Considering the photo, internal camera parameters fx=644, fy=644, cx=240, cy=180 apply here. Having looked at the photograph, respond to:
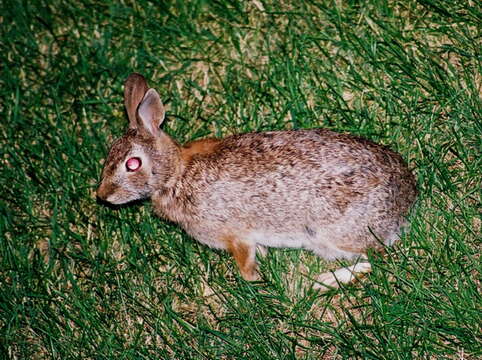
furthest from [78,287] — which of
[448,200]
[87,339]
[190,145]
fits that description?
[448,200]

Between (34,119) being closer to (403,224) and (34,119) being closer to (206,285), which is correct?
(206,285)

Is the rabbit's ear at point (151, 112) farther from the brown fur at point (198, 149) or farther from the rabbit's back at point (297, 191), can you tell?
the rabbit's back at point (297, 191)

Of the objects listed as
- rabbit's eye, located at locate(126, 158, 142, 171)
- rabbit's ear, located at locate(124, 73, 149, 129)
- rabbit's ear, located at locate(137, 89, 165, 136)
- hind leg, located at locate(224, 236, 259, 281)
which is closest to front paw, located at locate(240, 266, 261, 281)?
→ hind leg, located at locate(224, 236, 259, 281)

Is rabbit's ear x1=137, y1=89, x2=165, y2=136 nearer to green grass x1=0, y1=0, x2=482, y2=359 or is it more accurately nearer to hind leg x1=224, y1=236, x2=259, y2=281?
green grass x1=0, y1=0, x2=482, y2=359

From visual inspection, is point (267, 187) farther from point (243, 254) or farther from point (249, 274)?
point (249, 274)

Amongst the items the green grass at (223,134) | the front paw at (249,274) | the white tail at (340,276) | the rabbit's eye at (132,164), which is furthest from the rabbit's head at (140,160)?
the white tail at (340,276)

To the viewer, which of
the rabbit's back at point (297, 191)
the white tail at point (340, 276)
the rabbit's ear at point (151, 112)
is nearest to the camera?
the rabbit's back at point (297, 191)
